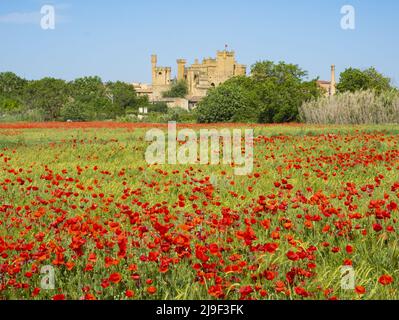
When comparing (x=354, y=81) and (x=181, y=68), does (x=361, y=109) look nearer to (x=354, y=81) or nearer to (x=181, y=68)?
(x=354, y=81)

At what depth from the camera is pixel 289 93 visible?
43000 millimetres

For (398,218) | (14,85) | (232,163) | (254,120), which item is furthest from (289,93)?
(14,85)

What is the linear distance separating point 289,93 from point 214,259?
39930 mm

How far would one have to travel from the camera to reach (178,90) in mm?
129000

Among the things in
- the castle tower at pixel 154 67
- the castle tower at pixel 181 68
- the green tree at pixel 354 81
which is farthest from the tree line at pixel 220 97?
the castle tower at pixel 154 67

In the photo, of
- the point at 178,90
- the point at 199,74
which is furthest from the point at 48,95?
the point at 199,74

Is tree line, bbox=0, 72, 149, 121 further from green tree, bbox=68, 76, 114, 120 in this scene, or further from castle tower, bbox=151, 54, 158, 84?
castle tower, bbox=151, 54, 158, 84

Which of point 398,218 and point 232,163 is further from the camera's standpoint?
point 232,163

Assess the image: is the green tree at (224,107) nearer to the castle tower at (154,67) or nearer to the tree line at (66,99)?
the tree line at (66,99)

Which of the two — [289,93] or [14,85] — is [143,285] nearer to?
[289,93]

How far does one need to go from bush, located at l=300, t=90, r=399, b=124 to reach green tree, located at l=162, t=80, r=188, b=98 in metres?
98.0

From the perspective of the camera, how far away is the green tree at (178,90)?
5079 inches

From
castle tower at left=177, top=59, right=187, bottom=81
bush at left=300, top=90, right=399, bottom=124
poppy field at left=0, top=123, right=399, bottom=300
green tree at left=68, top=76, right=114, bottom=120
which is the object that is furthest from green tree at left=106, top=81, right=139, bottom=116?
poppy field at left=0, top=123, right=399, bottom=300

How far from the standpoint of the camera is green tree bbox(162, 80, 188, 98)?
129000 mm
